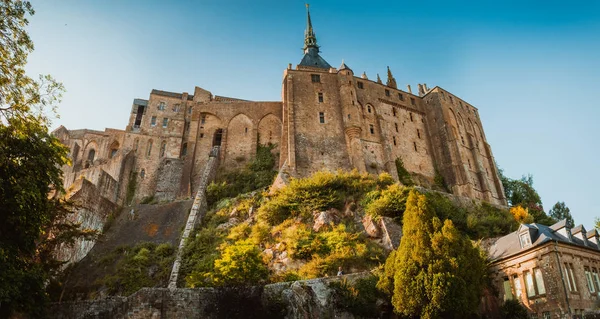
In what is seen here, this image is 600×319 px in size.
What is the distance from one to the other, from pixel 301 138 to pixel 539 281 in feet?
70.1

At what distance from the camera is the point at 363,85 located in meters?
42.0

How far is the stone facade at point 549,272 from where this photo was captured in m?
16.6

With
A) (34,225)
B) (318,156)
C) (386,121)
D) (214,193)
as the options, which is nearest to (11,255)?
(34,225)

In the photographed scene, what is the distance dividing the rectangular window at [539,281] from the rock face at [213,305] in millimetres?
6613

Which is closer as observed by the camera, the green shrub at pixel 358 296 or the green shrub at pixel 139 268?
the green shrub at pixel 358 296

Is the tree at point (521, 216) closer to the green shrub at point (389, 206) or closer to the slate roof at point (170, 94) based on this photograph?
the green shrub at point (389, 206)

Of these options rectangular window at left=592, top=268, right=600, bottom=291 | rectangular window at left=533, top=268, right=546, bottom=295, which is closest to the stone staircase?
rectangular window at left=533, top=268, right=546, bottom=295

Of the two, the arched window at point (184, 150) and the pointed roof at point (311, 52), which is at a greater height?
the pointed roof at point (311, 52)

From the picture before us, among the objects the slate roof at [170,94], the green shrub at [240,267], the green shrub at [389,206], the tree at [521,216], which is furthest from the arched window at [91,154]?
the tree at [521,216]

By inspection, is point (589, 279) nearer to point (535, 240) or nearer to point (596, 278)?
point (596, 278)

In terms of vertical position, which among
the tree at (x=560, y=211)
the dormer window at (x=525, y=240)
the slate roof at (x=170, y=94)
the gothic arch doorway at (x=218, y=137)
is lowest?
the dormer window at (x=525, y=240)

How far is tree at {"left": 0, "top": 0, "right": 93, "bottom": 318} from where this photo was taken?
12695mm

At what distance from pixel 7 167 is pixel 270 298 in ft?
32.6

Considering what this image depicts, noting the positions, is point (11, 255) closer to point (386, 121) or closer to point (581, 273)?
point (581, 273)
